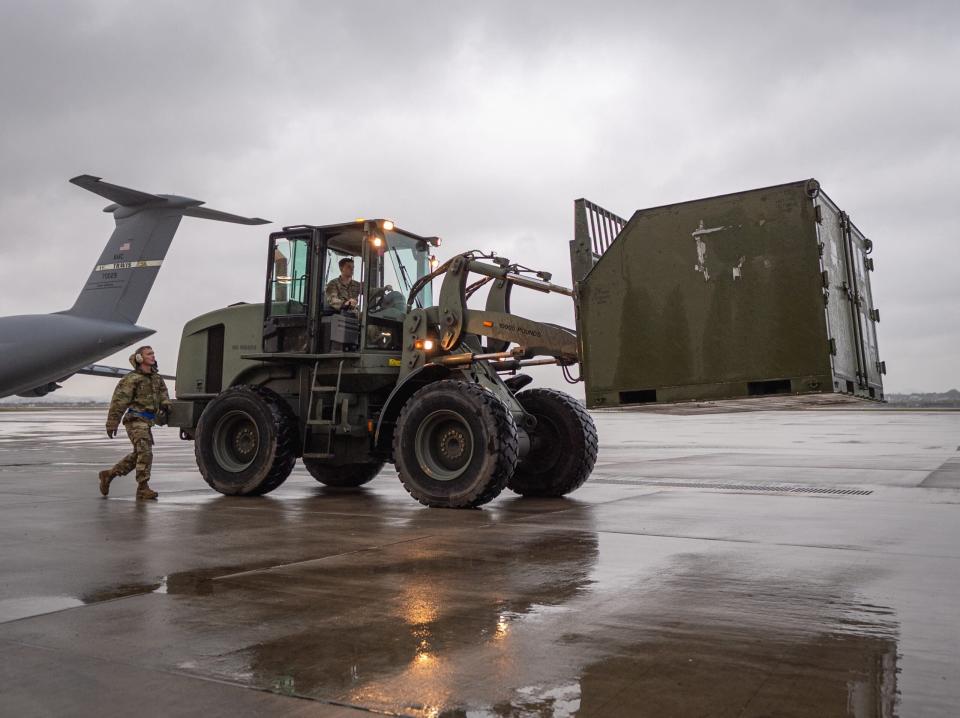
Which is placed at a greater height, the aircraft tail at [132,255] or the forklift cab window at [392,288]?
the aircraft tail at [132,255]

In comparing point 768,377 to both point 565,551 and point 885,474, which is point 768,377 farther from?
point 885,474

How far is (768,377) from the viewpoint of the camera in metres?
6.29

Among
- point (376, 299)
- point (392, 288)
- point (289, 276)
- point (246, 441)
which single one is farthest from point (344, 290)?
point (246, 441)

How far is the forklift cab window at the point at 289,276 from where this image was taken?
942cm

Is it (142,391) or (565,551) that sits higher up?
(142,391)

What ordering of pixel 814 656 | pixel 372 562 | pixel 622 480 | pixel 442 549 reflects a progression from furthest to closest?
1. pixel 622 480
2. pixel 442 549
3. pixel 372 562
4. pixel 814 656

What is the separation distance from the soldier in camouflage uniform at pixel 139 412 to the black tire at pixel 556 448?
4356 millimetres

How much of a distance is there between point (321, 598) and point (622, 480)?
24.1 ft

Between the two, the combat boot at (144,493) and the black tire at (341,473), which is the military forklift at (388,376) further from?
the combat boot at (144,493)

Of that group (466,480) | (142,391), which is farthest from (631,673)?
(142,391)

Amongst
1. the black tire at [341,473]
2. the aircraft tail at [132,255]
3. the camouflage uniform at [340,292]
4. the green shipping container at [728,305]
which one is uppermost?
the aircraft tail at [132,255]

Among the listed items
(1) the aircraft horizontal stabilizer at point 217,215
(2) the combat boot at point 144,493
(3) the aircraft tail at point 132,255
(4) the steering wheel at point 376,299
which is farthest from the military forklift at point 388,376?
(3) the aircraft tail at point 132,255

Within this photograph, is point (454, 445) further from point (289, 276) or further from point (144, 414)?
point (144, 414)

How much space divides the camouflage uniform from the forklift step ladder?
2.48 feet
